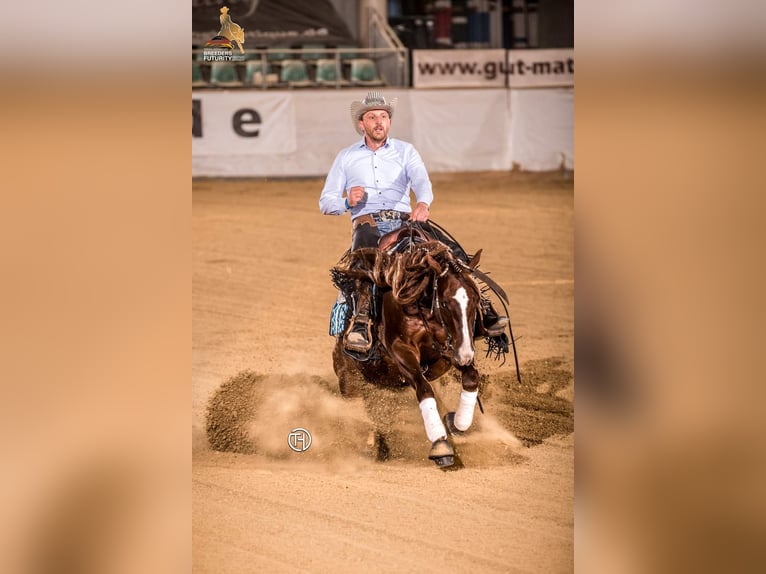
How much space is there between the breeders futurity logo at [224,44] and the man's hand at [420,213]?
1.45m

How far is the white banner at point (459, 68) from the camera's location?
40.3 feet

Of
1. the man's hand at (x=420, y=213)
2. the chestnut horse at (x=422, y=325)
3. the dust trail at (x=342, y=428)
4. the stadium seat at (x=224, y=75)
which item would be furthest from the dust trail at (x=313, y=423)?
the stadium seat at (x=224, y=75)

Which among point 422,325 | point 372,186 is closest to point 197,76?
point 372,186

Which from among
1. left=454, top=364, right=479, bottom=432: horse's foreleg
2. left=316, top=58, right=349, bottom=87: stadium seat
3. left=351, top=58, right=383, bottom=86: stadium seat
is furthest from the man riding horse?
left=316, top=58, right=349, bottom=87: stadium seat

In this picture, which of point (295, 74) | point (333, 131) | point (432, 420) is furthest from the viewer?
point (295, 74)

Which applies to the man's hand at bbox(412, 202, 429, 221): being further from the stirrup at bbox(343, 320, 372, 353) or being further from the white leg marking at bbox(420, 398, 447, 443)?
the white leg marking at bbox(420, 398, 447, 443)

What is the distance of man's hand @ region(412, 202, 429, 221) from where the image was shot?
5465 millimetres

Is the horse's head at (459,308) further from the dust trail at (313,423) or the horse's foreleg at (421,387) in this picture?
the dust trail at (313,423)

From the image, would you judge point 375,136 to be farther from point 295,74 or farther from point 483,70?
point 483,70

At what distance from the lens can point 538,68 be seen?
1230 cm

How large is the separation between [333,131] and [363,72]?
1016mm
